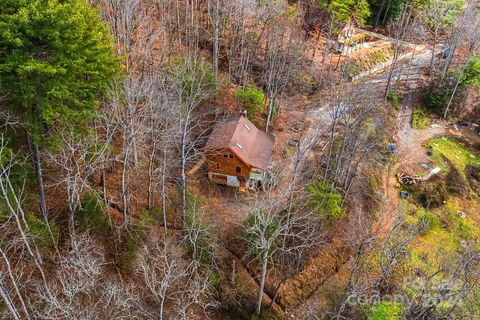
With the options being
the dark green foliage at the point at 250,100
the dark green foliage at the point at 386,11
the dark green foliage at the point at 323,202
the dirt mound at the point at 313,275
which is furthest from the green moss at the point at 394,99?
the dark green foliage at the point at 323,202

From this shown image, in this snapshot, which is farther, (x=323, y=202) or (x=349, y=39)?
(x=349, y=39)

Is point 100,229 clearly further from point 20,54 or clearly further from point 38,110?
point 20,54

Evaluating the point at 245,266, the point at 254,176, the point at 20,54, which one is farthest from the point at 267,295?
the point at 20,54

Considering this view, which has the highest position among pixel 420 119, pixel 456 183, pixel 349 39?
pixel 349 39

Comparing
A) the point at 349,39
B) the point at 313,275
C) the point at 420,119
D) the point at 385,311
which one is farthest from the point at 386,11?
the point at 385,311

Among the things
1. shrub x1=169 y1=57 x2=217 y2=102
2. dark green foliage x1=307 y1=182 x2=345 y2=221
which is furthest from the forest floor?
shrub x1=169 y1=57 x2=217 y2=102

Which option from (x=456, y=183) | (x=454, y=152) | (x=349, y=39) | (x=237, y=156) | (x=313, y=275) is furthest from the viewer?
(x=349, y=39)

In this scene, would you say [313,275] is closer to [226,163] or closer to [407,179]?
[226,163]

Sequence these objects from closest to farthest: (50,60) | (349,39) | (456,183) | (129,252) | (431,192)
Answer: (50,60) < (129,252) < (431,192) < (456,183) < (349,39)

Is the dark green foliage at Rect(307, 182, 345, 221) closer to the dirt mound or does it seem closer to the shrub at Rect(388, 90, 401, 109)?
the dirt mound
